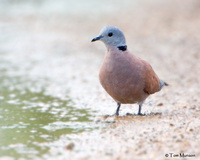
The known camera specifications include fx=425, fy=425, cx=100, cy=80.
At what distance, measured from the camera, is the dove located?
5.55 meters

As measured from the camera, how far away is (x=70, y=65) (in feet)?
36.1

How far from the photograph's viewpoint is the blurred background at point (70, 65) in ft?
18.7

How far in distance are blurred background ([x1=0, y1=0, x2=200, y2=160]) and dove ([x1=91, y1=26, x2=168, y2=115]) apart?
22.1 inches

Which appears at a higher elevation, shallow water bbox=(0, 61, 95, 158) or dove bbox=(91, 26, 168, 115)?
dove bbox=(91, 26, 168, 115)

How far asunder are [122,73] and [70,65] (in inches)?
220

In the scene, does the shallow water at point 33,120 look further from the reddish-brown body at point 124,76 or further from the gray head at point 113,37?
the gray head at point 113,37

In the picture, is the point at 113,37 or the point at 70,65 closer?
the point at 113,37

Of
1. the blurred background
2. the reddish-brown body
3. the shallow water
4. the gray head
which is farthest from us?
the gray head

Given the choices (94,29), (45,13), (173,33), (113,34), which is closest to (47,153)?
(113,34)

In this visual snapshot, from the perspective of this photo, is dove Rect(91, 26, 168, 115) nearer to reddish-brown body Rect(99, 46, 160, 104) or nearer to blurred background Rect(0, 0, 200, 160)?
reddish-brown body Rect(99, 46, 160, 104)

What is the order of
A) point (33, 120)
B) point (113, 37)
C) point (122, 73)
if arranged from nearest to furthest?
point (122, 73) → point (113, 37) → point (33, 120)

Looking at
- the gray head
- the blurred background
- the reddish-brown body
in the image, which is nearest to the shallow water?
the blurred background

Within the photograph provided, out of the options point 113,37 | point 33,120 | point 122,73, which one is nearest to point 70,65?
point 33,120

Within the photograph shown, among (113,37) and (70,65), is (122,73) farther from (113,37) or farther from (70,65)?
(70,65)
